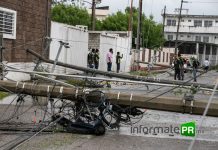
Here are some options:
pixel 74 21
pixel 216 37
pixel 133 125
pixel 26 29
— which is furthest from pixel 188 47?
pixel 133 125

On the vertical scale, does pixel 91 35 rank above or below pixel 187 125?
above

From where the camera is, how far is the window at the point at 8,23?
64.6 ft

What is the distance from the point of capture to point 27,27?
72.1 feet

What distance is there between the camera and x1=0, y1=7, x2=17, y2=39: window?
1969cm

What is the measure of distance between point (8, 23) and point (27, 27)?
1.76 m

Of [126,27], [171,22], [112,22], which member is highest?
[171,22]

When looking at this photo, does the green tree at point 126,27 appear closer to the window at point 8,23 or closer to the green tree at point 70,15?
the green tree at point 70,15

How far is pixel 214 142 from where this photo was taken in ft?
32.3

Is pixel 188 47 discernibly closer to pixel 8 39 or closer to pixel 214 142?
pixel 8 39

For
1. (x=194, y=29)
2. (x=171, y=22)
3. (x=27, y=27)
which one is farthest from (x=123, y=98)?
(x=171, y=22)

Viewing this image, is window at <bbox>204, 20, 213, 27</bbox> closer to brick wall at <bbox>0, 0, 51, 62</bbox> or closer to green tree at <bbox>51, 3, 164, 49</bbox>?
green tree at <bbox>51, 3, 164, 49</bbox>

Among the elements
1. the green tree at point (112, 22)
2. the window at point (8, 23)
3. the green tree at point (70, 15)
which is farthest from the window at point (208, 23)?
the window at point (8, 23)

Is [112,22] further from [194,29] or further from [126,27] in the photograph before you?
[194,29]

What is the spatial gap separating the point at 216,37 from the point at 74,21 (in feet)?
146
